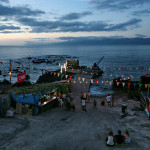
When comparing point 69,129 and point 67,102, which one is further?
point 67,102

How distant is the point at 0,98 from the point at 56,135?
21.1 ft

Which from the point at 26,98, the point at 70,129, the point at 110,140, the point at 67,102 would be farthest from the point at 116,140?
the point at 26,98

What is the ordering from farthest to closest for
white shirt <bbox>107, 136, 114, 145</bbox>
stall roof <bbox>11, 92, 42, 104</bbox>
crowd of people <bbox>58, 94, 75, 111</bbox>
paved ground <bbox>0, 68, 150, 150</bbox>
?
crowd of people <bbox>58, 94, 75, 111</bbox>
stall roof <bbox>11, 92, 42, 104</bbox>
paved ground <bbox>0, 68, 150, 150</bbox>
white shirt <bbox>107, 136, 114, 145</bbox>

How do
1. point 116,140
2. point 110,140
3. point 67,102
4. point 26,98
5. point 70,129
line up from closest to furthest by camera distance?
point 110,140 < point 116,140 < point 70,129 < point 26,98 < point 67,102

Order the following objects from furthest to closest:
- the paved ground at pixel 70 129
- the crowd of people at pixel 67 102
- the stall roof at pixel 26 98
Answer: the crowd of people at pixel 67 102
the stall roof at pixel 26 98
the paved ground at pixel 70 129

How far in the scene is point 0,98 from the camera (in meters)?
14.3

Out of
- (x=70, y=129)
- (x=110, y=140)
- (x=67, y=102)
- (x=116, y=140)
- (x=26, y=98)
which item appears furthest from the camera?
(x=67, y=102)

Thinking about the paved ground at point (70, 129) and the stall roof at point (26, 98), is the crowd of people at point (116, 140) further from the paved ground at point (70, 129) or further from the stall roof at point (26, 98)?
the stall roof at point (26, 98)

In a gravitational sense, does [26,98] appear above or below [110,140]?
above

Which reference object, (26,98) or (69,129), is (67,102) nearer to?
(26,98)

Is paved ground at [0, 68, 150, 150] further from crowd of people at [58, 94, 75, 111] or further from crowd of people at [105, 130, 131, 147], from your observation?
crowd of people at [58, 94, 75, 111]

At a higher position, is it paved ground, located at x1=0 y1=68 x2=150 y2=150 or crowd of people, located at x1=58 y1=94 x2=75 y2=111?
crowd of people, located at x1=58 y1=94 x2=75 y2=111

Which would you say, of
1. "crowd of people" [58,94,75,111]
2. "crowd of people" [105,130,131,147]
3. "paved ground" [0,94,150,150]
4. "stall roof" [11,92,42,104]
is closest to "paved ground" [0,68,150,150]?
"paved ground" [0,94,150,150]

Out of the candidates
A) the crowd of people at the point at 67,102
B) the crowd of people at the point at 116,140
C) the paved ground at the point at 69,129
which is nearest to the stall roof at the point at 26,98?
the paved ground at the point at 69,129
